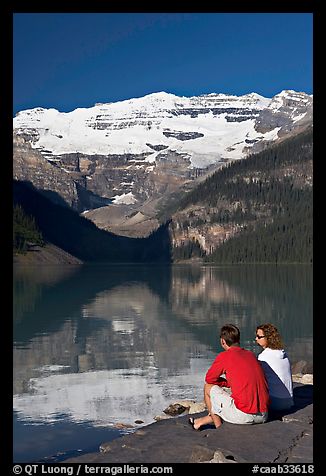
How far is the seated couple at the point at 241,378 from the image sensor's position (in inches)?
448

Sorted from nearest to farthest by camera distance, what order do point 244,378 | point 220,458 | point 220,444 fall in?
point 220,458 < point 220,444 < point 244,378

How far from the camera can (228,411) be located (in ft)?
38.7

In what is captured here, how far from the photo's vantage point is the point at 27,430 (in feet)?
54.5

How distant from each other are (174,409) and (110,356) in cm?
1239

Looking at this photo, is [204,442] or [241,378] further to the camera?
[241,378]

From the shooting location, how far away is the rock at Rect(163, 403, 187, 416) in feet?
61.0

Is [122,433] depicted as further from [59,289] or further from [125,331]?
[59,289]

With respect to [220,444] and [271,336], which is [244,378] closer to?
[220,444]

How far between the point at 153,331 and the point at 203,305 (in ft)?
69.6

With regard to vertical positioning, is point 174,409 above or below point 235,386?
below

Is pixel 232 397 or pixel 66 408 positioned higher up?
pixel 232 397

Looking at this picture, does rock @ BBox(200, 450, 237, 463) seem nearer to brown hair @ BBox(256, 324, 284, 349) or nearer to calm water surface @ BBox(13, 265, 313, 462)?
brown hair @ BBox(256, 324, 284, 349)

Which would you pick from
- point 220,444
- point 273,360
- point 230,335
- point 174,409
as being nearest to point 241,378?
point 230,335
